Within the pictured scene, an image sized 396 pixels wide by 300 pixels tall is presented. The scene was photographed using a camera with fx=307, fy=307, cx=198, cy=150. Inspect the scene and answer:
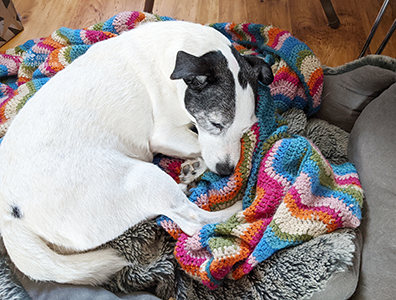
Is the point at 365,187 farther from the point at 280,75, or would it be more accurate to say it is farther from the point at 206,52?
the point at 206,52

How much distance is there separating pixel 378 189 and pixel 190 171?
39.6 inches

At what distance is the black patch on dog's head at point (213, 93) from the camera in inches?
61.0

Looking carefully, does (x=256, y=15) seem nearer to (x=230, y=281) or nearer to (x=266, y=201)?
(x=266, y=201)

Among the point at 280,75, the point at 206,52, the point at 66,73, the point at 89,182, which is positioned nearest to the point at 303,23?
the point at 280,75

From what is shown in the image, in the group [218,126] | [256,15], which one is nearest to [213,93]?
[218,126]

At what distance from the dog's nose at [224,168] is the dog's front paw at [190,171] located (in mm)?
170

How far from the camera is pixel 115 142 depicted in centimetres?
161

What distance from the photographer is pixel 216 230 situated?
5.05 ft

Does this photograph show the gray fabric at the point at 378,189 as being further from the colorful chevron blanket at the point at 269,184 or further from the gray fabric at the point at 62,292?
the gray fabric at the point at 62,292

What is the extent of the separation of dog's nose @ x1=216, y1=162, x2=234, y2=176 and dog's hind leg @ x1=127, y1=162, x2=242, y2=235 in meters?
0.24

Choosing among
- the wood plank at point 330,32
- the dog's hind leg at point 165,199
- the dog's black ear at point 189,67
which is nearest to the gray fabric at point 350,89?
the wood plank at point 330,32

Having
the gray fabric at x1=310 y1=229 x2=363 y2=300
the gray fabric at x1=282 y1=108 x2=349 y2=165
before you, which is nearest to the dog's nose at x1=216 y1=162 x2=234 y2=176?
the gray fabric at x1=282 y1=108 x2=349 y2=165

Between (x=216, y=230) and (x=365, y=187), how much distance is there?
0.81 meters

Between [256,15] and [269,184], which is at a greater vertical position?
[256,15]
